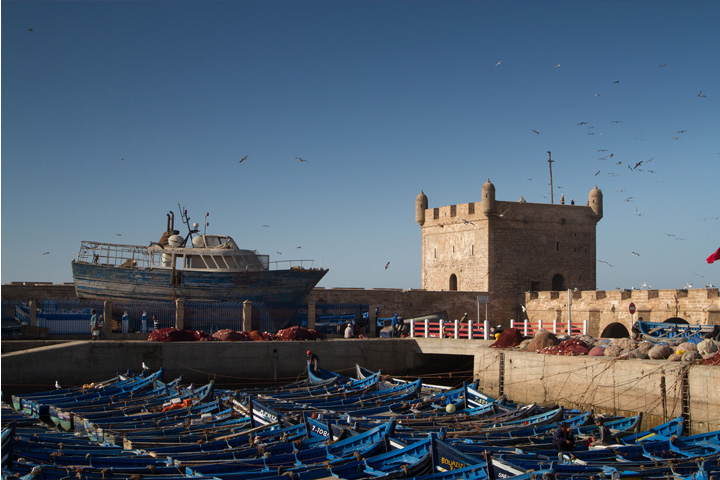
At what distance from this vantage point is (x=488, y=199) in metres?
35.9

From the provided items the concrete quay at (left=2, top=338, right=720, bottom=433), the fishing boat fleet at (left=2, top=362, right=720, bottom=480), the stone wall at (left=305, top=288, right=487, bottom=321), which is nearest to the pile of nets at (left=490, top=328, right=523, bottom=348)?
the concrete quay at (left=2, top=338, right=720, bottom=433)

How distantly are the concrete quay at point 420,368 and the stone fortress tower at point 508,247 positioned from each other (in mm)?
10451

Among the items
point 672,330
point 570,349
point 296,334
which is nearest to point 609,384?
point 570,349

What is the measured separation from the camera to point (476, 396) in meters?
18.0

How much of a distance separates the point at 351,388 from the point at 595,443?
319 inches

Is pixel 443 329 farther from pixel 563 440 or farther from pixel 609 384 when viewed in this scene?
pixel 563 440

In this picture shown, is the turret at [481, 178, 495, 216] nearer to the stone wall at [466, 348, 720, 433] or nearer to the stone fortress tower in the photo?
the stone fortress tower

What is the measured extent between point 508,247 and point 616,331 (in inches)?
275

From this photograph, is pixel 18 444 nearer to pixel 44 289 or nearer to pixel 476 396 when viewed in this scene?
pixel 476 396

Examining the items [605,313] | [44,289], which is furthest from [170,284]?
[605,313]

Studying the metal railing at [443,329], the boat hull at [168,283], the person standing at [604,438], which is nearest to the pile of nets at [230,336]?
the boat hull at [168,283]

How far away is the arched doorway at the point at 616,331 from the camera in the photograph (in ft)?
104

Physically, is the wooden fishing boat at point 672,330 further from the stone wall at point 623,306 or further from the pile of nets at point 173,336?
the pile of nets at point 173,336

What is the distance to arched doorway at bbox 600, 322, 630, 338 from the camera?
104 feet
